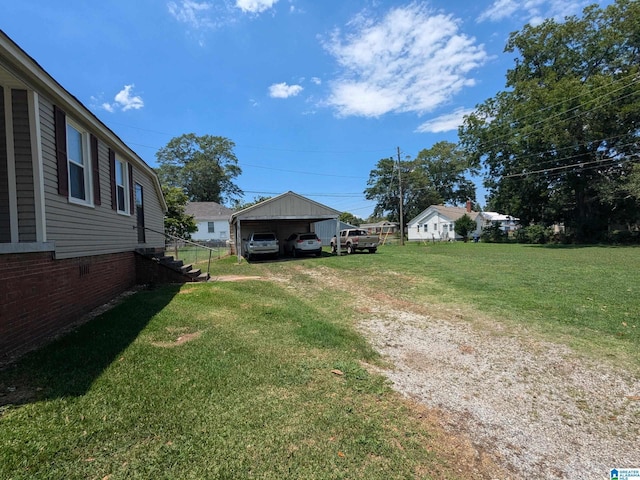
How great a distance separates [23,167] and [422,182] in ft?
188

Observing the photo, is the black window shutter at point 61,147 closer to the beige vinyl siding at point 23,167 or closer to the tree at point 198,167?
the beige vinyl siding at point 23,167

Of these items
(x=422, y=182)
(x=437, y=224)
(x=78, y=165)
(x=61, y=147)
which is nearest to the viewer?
(x=61, y=147)

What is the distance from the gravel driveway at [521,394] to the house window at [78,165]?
6.04 m

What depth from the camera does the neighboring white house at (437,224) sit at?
45062 millimetres

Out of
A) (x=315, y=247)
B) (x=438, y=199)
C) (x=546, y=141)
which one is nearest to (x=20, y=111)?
→ (x=315, y=247)

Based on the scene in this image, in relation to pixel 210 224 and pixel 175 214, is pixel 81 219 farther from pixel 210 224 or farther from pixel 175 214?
pixel 210 224

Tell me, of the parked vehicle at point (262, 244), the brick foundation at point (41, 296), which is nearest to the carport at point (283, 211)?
the parked vehicle at point (262, 244)

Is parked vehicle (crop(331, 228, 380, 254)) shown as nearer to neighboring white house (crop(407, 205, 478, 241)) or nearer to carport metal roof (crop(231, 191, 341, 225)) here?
carport metal roof (crop(231, 191, 341, 225))

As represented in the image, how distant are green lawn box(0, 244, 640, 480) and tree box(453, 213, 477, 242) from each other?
124ft

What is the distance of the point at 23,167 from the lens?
186 inches

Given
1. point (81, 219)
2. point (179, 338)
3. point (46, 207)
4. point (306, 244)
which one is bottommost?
point (179, 338)

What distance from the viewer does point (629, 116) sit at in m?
24.5

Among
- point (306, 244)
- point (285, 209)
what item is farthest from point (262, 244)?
point (306, 244)

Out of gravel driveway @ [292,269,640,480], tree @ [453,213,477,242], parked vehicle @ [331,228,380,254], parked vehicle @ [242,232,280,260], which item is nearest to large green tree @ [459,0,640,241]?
tree @ [453,213,477,242]
